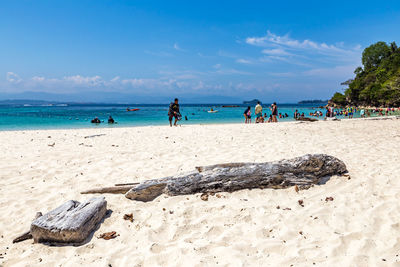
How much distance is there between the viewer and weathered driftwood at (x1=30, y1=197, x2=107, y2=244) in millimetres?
3451

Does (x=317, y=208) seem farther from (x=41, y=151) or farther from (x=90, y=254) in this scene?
(x=41, y=151)

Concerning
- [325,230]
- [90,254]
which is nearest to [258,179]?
→ [325,230]

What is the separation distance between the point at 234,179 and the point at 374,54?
9503cm

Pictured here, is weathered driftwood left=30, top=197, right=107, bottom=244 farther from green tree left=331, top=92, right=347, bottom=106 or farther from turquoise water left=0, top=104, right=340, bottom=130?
green tree left=331, top=92, right=347, bottom=106

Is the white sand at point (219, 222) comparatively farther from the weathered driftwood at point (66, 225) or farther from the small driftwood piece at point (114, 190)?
the small driftwood piece at point (114, 190)

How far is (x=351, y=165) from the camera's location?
6586 mm

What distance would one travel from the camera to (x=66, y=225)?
3.49m

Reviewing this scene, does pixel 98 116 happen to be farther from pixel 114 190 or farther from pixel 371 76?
pixel 371 76

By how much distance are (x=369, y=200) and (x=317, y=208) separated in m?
1.08

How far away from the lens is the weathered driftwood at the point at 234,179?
4.93 metres

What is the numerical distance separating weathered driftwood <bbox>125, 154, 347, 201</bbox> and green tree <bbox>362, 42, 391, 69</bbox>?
302 feet

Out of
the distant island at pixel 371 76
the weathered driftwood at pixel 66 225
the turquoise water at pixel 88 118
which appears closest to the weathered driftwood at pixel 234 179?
the weathered driftwood at pixel 66 225

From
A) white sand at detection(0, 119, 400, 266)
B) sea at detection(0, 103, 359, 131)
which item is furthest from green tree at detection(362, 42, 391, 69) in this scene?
white sand at detection(0, 119, 400, 266)

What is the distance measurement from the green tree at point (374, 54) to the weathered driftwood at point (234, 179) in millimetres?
91934
